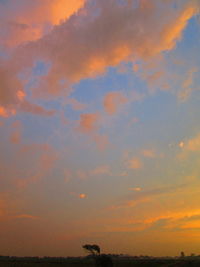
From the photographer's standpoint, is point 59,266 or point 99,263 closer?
point 99,263

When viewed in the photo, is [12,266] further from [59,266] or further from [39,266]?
[59,266]

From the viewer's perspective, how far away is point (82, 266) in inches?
2896

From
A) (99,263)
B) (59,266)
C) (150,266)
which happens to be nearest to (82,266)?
(59,266)

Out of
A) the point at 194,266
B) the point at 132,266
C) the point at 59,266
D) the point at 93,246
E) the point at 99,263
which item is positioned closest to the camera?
the point at 99,263


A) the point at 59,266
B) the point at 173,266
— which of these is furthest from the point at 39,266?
the point at 173,266

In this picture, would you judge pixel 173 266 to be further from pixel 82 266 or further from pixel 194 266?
pixel 82 266

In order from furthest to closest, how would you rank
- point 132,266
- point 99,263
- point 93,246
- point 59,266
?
point 59,266 < point 132,266 < point 93,246 < point 99,263

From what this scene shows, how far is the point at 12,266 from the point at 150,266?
32.5 metres

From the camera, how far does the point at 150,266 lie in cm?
7406

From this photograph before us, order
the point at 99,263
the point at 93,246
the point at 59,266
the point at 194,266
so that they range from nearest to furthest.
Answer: the point at 99,263 < the point at 93,246 < the point at 194,266 < the point at 59,266

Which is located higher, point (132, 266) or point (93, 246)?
point (93, 246)

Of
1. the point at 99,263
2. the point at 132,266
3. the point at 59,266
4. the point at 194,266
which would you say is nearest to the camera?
the point at 99,263

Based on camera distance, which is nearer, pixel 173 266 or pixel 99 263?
pixel 99 263

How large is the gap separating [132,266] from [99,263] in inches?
1040
